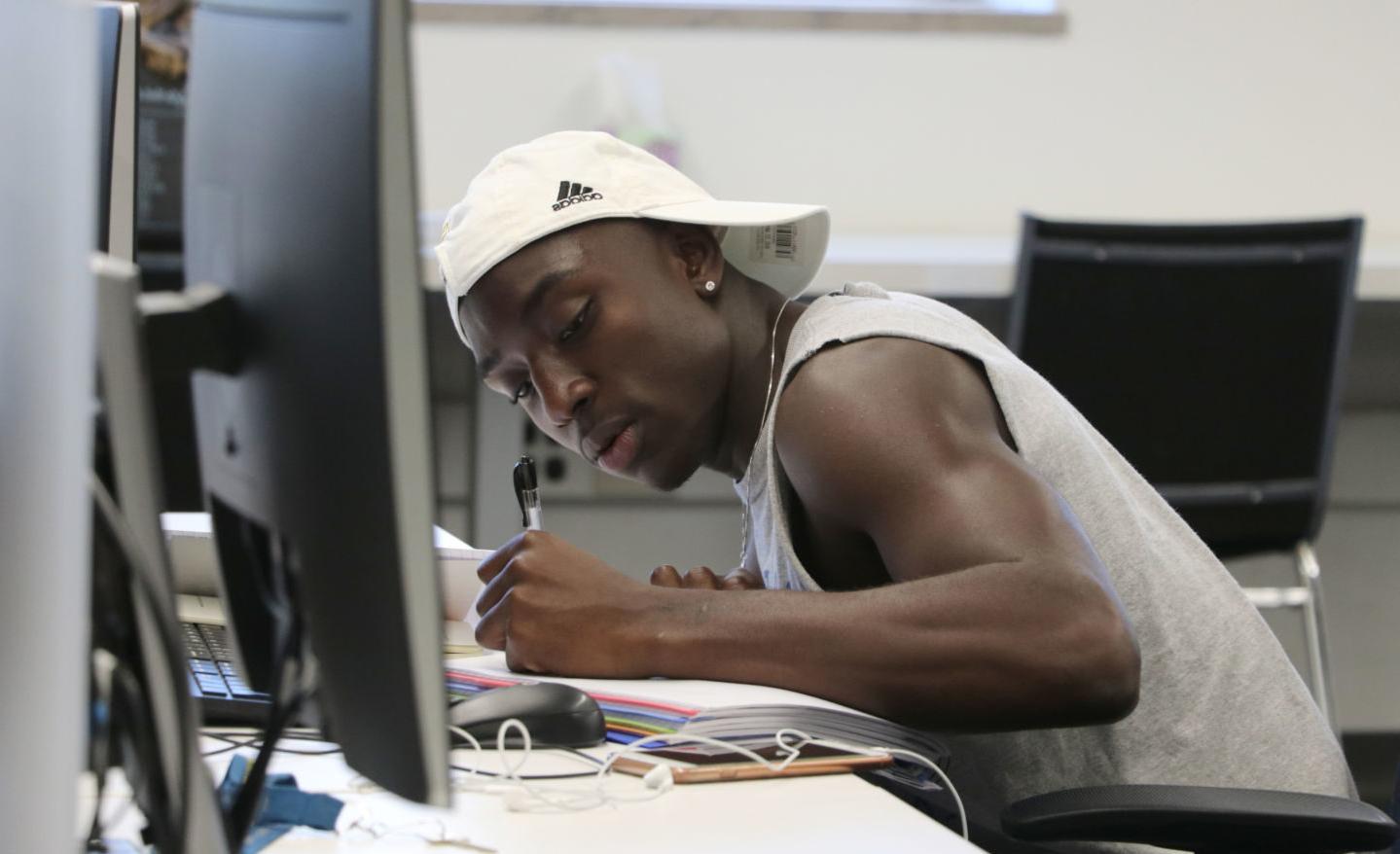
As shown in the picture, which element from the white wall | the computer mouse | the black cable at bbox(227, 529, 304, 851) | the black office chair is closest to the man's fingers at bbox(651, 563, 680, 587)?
the computer mouse

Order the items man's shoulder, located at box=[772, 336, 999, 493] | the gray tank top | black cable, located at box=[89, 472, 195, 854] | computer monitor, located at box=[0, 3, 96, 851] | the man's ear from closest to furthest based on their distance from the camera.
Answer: computer monitor, located at box=[0, 3, 96, 851] < black cable, located at box=[89, 472, 195, 854] < man's shoulder, located at box=[772, 336, 999, 493] < the gray tank top < the man's ear

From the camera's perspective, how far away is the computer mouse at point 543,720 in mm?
897

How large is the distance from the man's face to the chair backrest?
0.99m

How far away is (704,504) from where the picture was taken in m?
2.89

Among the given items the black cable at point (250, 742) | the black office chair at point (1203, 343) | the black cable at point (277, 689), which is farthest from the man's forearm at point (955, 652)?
the black office chair at point (1203, 343)

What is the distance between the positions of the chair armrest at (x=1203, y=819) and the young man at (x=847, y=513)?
0.22ft

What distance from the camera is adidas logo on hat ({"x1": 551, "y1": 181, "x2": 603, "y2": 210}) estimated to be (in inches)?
46.2

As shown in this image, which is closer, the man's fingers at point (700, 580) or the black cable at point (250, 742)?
the black cable at point (250, 742)

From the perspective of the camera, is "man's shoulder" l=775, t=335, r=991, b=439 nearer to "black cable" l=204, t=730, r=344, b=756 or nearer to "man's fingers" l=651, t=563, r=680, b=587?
"man's fingers" l=651, t=563, r=680, b=587

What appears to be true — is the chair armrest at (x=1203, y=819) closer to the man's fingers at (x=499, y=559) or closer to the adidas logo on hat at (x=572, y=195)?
the man's fingers at (x=499, y=559)

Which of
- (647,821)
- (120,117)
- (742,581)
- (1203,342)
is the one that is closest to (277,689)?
(647,821)

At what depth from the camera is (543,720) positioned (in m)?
0.90

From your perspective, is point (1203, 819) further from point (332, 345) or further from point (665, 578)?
point (332, 345)

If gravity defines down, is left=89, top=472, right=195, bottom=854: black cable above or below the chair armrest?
above
